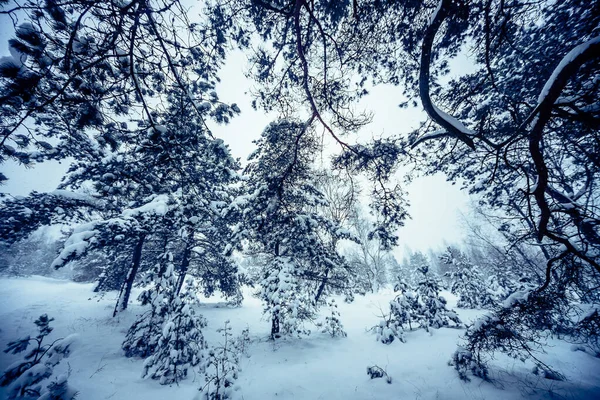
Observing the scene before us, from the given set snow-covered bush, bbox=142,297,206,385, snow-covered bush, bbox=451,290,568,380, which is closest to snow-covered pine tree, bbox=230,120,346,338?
snow-covered bush, bbox=142,297,206,385

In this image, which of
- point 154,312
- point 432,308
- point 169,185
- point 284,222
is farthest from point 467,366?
point 169,185

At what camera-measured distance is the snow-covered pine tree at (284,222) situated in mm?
5270

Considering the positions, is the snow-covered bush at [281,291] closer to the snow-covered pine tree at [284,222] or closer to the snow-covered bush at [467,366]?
the snow-covered pine tree at [284,222]

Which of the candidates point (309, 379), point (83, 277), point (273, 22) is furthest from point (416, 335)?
point (83, 277)

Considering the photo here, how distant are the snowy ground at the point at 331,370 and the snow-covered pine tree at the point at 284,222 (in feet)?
4.01

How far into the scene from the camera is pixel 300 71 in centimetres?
449

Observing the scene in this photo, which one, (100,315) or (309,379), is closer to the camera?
(309,379)

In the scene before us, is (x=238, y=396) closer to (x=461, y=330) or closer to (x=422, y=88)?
(x=422, y=88)

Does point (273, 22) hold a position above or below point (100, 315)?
above

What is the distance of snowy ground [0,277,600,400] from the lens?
4195mm

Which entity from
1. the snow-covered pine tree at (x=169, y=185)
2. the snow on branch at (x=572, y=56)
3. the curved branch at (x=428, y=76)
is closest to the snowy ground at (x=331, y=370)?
the snow-covered pine tree at (x=169, y=185)

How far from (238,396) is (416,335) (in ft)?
22.4

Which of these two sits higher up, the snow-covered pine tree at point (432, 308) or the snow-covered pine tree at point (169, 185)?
the snow-covered pine tree at point (169, 185)

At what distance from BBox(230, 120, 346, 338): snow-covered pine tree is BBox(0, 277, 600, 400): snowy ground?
1.22 metres
